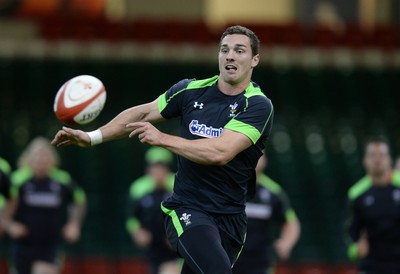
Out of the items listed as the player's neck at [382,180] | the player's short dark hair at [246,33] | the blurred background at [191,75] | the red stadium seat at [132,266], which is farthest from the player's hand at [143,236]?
the player's short dark hair at [246,33]

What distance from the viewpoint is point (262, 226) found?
896 centimetres

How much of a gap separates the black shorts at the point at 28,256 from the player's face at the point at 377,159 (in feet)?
12.4

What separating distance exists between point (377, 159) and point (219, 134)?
3.12 meters

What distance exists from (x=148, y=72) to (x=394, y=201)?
8418 mm

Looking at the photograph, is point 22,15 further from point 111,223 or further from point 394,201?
point 394,201

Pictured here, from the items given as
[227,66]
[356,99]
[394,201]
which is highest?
[227,66]

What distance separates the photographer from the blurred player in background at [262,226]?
8.67 metres

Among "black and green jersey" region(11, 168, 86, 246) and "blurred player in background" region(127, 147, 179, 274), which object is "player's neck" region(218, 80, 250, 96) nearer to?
"blurred player in background" region(127, 147, 179, 274)

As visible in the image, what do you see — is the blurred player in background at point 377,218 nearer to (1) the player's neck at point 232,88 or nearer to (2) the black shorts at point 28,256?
(1) the player's neck at point 232,88

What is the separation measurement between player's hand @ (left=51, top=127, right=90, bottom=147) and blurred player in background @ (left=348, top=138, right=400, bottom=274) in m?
3.49

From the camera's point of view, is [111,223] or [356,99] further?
[356,99]

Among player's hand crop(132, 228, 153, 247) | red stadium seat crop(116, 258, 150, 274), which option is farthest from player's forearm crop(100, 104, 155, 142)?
red stadium seat crop(116, 258, 150, 274)

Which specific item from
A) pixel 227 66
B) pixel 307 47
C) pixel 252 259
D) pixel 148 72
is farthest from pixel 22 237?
pixel 307 47

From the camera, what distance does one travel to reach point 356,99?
16641mm
